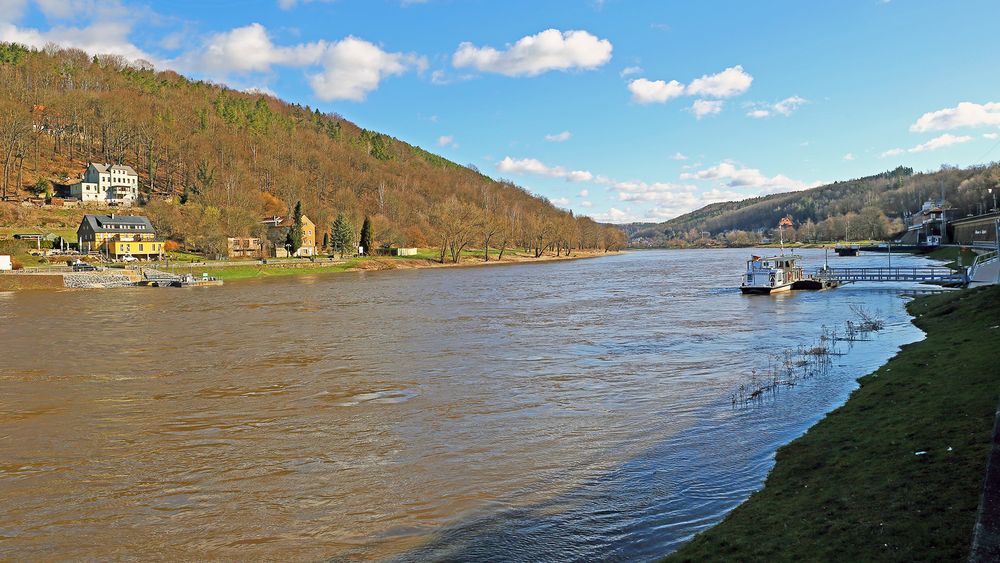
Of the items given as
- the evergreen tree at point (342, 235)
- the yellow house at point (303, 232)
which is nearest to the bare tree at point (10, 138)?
the yellow house at point (303, 232)

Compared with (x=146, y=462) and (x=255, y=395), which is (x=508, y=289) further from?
(x=146, y=462)

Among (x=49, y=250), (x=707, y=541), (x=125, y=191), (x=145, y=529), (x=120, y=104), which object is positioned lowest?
(x=145, y=529)

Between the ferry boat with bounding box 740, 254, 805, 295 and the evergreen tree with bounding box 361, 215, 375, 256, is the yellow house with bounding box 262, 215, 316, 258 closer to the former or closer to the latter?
the evergreen tree with bounding box 361, 215, 375, 256

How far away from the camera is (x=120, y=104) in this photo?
15062cm

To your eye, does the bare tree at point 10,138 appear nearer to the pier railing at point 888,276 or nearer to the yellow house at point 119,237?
the yellow house at point 119,237

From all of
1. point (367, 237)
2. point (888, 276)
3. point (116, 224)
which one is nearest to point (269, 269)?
point (116, 224)

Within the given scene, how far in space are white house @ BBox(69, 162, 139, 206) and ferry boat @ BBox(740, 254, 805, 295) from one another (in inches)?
4676

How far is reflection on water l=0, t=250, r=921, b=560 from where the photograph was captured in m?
10.1

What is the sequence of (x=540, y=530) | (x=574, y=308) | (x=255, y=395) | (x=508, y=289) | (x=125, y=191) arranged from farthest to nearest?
1. (x=125, y=191)
2. (x=508, y=289)
3. (x=574, y=308)
4. (x=255, y=395)
5. (x=540, y=530)

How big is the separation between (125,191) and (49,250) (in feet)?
155

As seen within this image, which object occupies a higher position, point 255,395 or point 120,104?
point 120,104

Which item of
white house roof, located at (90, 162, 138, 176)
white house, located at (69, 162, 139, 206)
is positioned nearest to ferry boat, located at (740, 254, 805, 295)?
white house, located at (69, 162, 139, 206)

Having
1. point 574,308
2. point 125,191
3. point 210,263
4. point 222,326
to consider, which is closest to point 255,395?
point 222,326

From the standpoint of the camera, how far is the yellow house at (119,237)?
9044 cm
